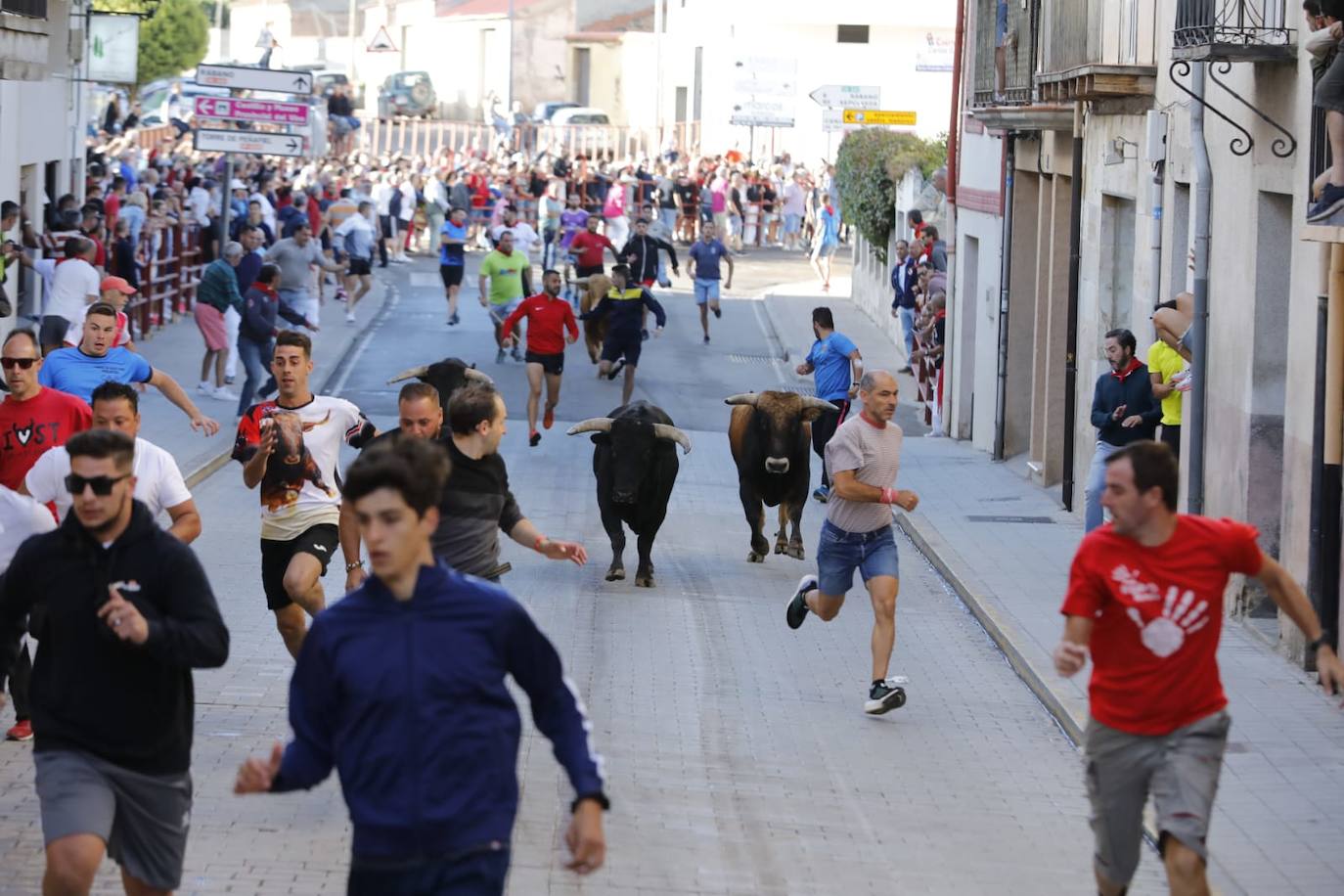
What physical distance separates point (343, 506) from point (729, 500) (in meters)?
9.98

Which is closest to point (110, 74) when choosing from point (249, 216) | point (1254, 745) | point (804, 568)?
point (249, 216)

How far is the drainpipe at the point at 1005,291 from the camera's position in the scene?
23.2 m

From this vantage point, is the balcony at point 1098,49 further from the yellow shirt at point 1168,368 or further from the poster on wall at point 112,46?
the poster on wall at point 112,46

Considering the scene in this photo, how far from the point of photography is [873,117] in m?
37.1

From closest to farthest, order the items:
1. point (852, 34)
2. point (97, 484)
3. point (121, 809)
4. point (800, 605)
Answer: point (97, 484)
point (121, 809)
point (800, 605)
point (852, 34)

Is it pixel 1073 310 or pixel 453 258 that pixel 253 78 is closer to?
pixel 453 258

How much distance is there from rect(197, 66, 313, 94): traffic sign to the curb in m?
3.65

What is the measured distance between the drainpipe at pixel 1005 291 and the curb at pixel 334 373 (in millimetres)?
7903

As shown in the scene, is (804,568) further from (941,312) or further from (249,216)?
(249,216)

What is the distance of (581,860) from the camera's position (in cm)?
507

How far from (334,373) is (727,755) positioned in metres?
18.5

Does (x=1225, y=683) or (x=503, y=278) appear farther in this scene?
(x=503, y=278)

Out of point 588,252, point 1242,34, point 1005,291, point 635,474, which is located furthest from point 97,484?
point 588,252

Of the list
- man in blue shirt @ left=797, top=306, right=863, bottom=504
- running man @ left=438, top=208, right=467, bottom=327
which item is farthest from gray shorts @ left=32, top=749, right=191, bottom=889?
running man @ left=438, top=208, right=467, bottom=327
